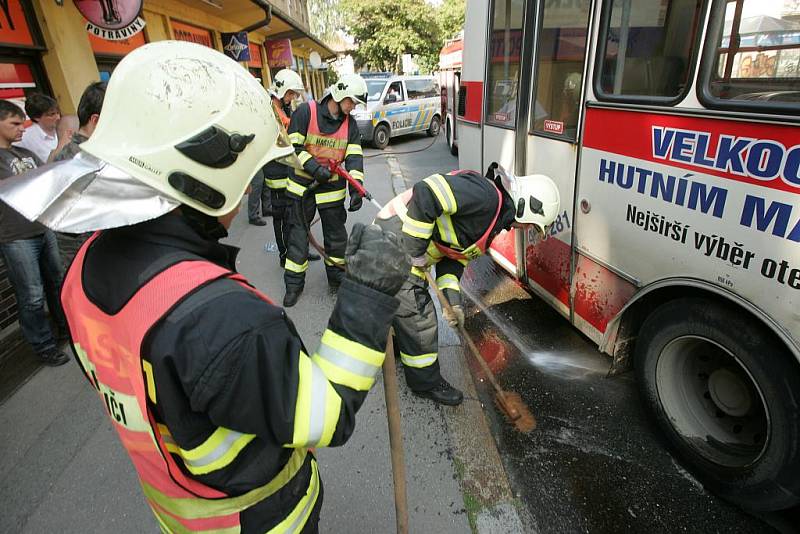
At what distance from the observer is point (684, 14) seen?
2.01 m

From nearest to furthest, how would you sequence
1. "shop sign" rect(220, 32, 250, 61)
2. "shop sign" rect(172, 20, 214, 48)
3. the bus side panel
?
the bus side panel
"shop sign" rect(172, 20, 214, 48)
"shop sign" rect(220, 32, 250, 61)

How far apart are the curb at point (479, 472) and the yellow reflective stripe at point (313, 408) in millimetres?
1490

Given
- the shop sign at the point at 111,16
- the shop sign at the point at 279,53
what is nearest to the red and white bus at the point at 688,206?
the shop sign at the point at 111,16

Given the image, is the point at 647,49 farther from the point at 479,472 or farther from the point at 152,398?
the point at 152,398

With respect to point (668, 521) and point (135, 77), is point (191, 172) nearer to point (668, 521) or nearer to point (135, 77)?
point (135, 77)

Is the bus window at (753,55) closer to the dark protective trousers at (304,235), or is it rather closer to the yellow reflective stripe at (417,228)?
the yellow reflective stripe at (417,228)

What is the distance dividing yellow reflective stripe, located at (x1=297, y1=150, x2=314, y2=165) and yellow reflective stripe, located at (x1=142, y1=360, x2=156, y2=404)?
342 cm

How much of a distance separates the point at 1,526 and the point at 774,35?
3997 millimetres

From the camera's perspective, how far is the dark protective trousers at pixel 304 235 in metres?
4.25

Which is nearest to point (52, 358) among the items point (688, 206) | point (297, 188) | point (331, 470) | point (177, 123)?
point (297, 188)

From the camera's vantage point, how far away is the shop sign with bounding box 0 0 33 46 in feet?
15.0

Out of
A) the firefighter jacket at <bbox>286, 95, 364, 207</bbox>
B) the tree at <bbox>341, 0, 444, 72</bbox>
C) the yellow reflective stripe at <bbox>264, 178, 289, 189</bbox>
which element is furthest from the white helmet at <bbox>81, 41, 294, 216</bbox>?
the tree at <bbox>341, 0, 444, 72</bbox>

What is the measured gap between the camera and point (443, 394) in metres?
2.87

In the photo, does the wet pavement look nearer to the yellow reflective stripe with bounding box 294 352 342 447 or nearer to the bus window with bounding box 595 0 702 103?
the yellow reflective stripe with bounding box 294 352 342 447
